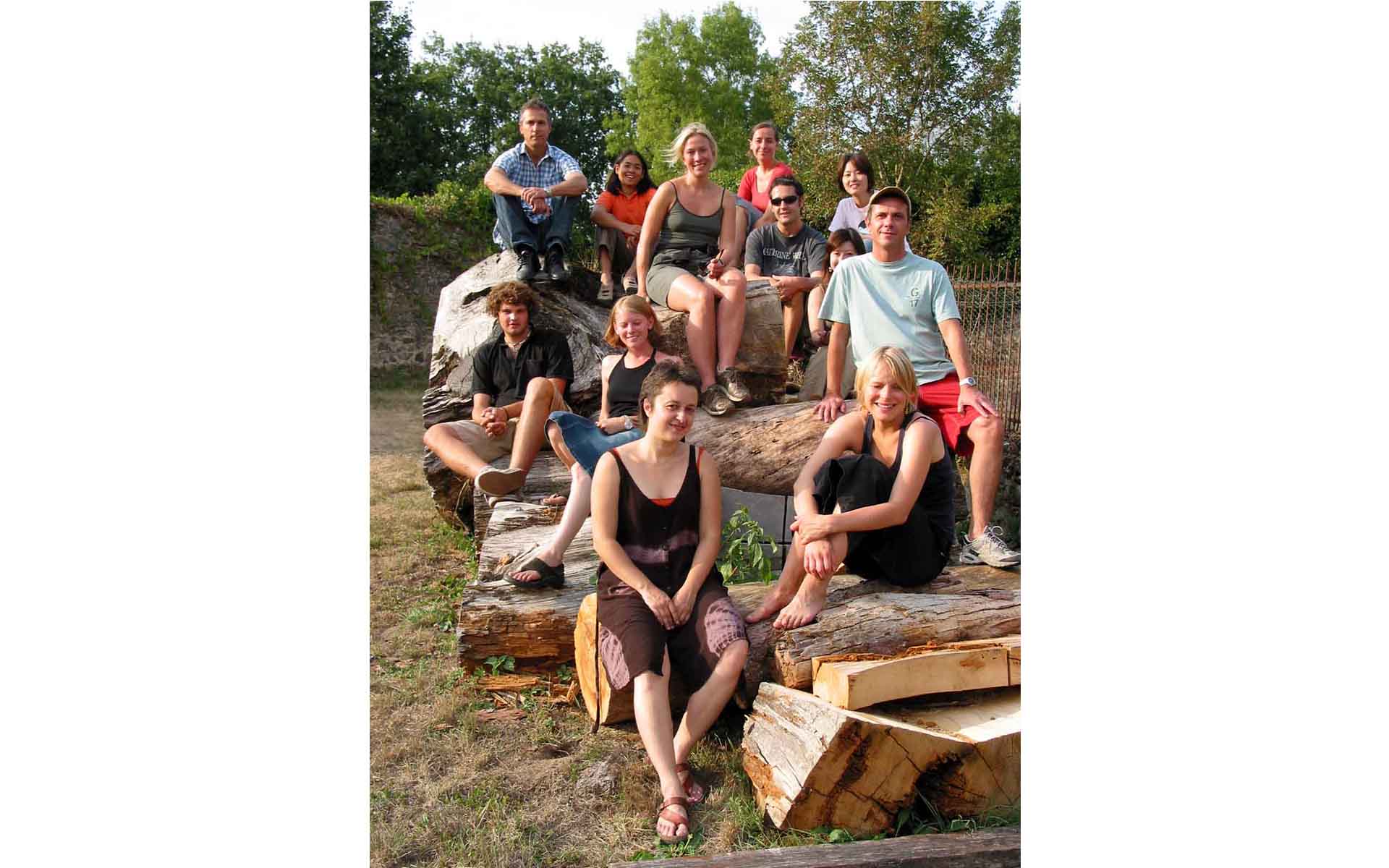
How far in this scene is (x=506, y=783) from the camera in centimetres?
306

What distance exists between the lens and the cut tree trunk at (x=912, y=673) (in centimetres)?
275

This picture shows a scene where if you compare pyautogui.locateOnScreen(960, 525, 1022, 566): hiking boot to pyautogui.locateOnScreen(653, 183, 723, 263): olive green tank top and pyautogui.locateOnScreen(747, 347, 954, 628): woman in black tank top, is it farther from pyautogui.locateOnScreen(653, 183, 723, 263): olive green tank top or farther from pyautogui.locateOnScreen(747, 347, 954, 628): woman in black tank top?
pyautogui.locateOnScreen(653, 183, 723, 263): olive green tank top

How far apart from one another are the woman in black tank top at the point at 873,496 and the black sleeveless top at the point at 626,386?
3.33ft

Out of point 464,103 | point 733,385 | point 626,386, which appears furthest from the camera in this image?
point 464,103

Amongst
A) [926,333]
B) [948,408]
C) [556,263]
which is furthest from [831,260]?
[556,263]

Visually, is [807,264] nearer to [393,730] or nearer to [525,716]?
[525,716]

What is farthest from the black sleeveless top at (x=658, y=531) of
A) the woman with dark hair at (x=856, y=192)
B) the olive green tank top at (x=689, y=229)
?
the woman with dark hair at (x=856, y=192)

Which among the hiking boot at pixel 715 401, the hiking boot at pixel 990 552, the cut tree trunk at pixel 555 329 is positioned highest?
the cut tree trunk at pixel 555 329

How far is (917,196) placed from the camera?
20.3ft

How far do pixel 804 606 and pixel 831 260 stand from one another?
2.17 metres

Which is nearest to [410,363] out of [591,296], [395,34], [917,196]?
[395,34]

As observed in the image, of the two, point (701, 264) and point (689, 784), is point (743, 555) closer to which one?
point (689, 784)

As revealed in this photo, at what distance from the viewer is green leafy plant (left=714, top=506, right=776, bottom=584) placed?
3.46 meters

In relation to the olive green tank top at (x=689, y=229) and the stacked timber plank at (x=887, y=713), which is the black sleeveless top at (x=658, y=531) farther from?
the olive green tank top at (x=689, y=229)
